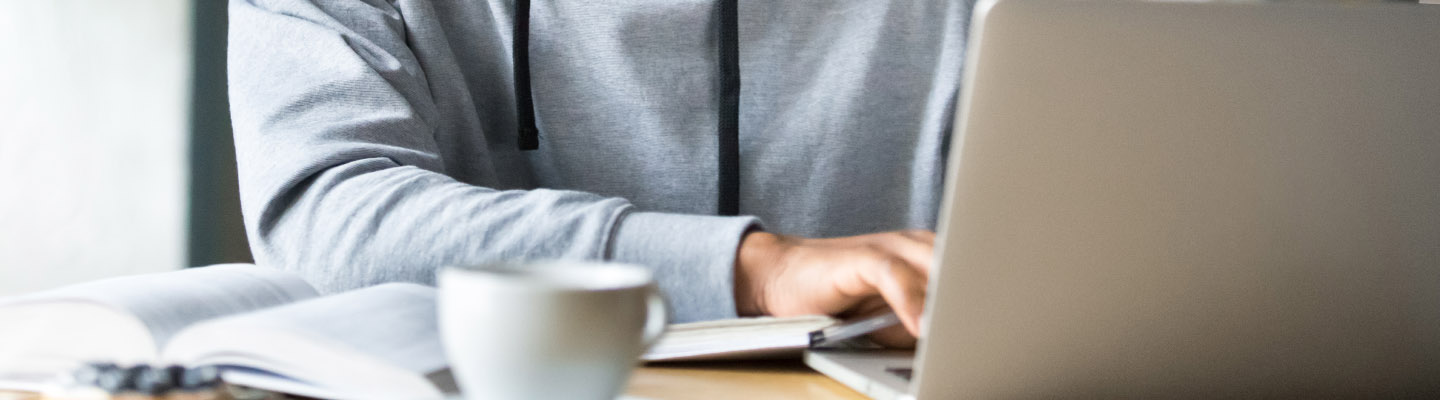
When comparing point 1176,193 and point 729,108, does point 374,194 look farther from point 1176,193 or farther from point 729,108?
point 1176,193

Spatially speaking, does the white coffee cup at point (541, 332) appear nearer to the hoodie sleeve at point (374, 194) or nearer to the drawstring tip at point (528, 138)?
the hoodie sleeve at point (374, 194)

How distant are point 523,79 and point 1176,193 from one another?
0.91 m

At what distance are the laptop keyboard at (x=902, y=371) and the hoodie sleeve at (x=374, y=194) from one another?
0.47 feet

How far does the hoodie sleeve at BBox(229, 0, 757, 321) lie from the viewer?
807 mm

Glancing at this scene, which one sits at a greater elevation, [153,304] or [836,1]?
[836,1]

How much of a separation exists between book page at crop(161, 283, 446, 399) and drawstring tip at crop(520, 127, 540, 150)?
74 centimetres

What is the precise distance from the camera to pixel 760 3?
1.35 metres

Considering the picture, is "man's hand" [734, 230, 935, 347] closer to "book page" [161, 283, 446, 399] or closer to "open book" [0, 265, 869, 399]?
"open book" [0, 265, 869, 399]

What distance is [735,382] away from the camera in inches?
27.0

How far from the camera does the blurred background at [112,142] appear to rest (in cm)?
151

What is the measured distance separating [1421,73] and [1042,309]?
0.21m

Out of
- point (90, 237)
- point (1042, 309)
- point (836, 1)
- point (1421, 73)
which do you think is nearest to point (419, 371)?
point (1042, 309)

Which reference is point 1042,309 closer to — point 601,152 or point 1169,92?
point 1169,92

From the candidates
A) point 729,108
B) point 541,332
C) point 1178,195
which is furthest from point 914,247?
point 729,108
